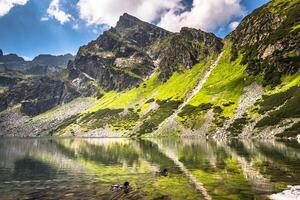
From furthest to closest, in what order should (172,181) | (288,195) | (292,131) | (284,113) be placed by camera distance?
1. (284,113)
2. (292,131)
3. (172,181)
4. (288,195)

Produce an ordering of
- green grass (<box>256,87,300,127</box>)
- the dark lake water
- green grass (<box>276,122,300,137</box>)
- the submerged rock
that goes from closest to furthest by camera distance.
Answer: the submerged rock → the dark lake water → green grass (<box>276,122,300,137</box>) → green grass (<box>256,87,300,127</box>)

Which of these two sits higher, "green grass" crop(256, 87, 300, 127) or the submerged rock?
"green grass" crop(256, 87, 300, 127)

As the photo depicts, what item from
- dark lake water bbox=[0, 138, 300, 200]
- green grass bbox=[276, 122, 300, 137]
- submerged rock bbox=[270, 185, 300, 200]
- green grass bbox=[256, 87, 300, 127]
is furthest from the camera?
green grass bbox=[256, 87, 300, 127]

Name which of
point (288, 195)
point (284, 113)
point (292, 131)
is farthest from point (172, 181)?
point (284, 113)

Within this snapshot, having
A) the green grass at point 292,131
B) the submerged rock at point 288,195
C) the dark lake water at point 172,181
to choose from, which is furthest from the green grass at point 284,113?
the submerged rock at point 288,195

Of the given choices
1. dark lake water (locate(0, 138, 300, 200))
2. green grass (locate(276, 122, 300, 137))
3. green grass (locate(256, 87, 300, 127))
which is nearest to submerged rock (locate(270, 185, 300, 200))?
dark lake water (locate(0, 138, 300, 200))

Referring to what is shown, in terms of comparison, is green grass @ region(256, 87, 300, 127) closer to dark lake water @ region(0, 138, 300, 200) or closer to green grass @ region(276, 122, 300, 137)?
green grass @ region(276, 122, 300, 137)

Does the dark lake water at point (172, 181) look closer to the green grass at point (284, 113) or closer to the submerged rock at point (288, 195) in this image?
the submerged rock at point (288, 195)

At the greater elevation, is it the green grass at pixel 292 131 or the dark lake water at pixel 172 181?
the green grass at pixel 292 131

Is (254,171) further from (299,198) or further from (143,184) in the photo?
(299,198)

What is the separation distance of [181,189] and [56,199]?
17047mm

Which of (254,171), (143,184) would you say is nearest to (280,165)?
(254,171)

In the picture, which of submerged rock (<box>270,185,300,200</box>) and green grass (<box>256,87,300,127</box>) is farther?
green grass (<box>256,87,300,127</box>)

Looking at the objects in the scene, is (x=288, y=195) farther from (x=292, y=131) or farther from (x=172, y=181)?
(x=292, y=131)
